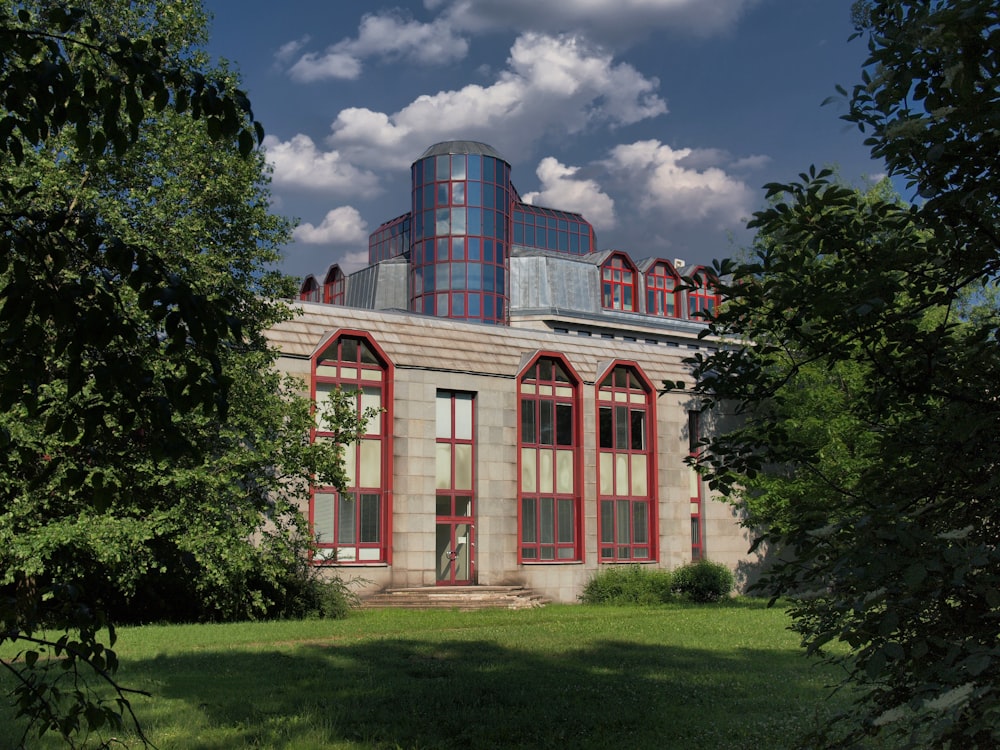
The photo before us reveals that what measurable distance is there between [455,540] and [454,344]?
6.43 m

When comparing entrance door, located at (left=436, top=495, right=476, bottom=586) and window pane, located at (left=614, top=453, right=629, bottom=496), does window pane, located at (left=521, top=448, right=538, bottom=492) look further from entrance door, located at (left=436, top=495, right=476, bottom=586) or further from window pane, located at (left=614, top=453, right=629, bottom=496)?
window pane, located at (left=614, top=453, right=629, bottom=496)

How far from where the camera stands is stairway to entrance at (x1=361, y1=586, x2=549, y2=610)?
2648 centimetres

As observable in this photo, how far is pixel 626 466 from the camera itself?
33.1 m

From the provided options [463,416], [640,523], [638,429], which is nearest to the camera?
[463,416]

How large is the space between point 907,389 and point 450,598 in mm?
23111

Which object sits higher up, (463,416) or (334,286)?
(334,286)

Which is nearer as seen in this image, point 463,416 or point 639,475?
point 463,416

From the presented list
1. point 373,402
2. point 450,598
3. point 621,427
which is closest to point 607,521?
point 621,427

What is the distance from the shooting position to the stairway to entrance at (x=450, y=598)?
26.5 m

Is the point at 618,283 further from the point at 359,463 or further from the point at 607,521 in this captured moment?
the point at 359,463

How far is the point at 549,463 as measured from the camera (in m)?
31.5

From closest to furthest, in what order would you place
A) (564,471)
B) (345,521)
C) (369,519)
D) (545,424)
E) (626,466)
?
(345,521) → (369,519) → (545,424) → (564,471) → (626,466)

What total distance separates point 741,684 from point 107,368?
35.6 ft

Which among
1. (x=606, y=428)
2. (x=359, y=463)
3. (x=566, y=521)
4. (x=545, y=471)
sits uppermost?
(x=606, y=428)
